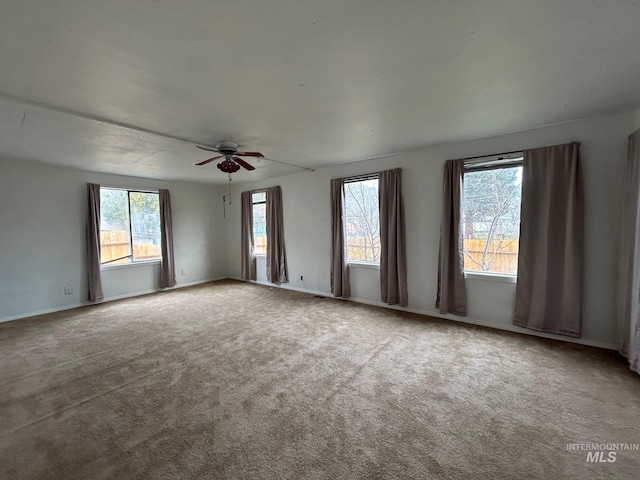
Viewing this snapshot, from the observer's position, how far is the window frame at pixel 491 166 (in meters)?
3.30

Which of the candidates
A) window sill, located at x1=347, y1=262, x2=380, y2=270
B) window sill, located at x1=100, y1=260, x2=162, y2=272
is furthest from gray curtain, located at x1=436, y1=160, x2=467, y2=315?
window sill, located at x1=100, y1=260, x2=162, y2=272

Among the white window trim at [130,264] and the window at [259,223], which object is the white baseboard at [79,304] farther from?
the window at [259,223]

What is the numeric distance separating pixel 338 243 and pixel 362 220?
61cm

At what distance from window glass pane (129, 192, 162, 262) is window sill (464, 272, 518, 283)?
615 cm

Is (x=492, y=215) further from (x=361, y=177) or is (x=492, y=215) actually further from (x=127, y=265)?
(x=127, y=265)

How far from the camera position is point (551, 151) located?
9.89ft

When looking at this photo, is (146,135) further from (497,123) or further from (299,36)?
(497,123)

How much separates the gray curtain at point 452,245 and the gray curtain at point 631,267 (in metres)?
1.47

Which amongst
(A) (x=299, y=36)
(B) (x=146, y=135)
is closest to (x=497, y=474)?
(A) (x=299, y=36)

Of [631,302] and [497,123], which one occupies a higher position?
[497,123]

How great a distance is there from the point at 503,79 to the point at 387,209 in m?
2.34

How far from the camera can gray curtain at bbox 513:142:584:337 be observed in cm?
293

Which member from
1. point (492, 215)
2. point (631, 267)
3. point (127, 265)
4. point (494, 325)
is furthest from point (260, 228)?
point (631, 267)

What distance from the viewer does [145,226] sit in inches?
225
